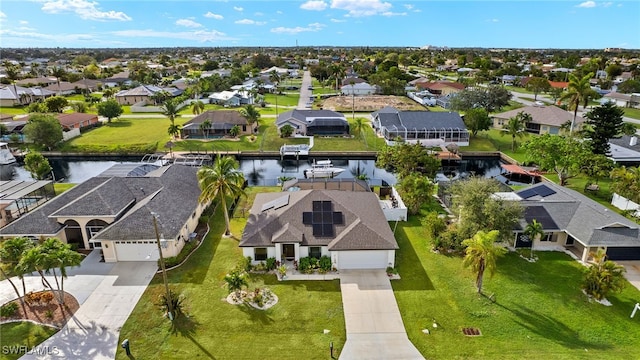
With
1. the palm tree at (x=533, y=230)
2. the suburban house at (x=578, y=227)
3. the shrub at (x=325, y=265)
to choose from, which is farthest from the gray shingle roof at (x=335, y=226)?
the suburban house at (x=578, y=227)

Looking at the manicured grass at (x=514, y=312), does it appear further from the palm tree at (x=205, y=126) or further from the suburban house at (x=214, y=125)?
the suburban house at (x=214, y=125)

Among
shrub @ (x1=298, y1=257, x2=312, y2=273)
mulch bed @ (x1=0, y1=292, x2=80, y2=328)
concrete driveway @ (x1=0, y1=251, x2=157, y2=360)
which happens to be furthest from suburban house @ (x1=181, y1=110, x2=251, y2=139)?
mulch bed @ (x1=0, y1=292, x2=80, y2=328)

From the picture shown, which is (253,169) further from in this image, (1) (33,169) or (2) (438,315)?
(2) (438,315)

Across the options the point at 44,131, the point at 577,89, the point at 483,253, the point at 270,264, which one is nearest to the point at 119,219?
the point at 270,264

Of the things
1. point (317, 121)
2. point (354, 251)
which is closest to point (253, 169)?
point (317, 121)

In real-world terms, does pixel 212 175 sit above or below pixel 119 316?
above
